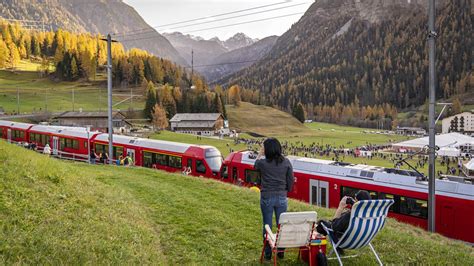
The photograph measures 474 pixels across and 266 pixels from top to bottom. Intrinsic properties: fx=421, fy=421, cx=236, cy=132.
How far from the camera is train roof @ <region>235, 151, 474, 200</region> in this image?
16547 millimetres

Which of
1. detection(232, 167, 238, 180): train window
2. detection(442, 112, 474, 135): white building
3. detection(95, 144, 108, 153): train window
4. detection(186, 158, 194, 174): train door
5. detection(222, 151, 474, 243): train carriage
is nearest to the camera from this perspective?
detection(222, 151, 474, 243): train carriage

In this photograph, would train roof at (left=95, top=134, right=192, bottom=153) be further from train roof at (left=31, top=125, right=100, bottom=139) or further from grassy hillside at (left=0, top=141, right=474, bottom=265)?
grassy hillside at (left=0, top=141, right=474, bottom=265)

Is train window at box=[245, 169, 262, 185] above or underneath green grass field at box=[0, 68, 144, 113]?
underneath

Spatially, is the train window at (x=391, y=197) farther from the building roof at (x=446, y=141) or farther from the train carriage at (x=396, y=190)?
the building roof at (x=446, y=141)

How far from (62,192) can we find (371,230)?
686 cm

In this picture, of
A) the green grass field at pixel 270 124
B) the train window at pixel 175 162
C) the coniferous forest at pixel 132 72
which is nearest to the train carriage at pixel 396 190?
the train window at pixel 175 162

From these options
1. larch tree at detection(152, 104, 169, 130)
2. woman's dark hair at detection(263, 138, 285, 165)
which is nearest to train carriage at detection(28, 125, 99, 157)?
woman's dark hair at detection(263, 138, 285, 165)

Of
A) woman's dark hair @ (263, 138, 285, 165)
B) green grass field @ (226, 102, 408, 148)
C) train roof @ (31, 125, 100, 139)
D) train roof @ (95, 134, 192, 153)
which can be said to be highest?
woman's dark hair @ (263, 138, 285, 165)

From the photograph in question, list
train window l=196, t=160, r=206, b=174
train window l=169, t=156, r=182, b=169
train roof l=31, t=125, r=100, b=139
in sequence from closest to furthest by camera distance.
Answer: train window l=196, t=160, r=206, b=174
train window l=169, t=156, r=182, b=169
train roof l=31, t=125, r=100, b=139

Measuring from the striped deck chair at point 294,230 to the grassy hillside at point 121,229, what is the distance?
78 centimetres

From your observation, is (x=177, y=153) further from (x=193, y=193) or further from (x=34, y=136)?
(x=34, y=136)

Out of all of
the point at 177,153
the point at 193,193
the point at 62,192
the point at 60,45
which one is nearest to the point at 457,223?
the point at 193,193

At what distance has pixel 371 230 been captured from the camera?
687cm

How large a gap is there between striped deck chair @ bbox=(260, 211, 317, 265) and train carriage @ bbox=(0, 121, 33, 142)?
4498 centimetres
